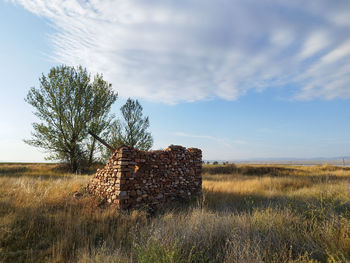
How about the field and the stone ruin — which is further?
the stone ruin

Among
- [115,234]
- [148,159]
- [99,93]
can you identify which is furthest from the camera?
[99,93]

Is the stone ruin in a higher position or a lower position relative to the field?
higher

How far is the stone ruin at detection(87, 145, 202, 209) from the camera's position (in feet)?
23.1

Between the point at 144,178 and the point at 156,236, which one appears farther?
the point at 144,178

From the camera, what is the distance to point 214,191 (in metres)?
10.7

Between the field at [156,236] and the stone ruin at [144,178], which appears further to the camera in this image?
the stone ruin at [144,178]

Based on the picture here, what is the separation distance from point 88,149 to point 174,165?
1205 centimetres

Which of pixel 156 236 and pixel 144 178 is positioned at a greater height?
pixel 144 178

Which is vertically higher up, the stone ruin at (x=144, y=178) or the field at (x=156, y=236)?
the stone ruin at (x=144, y=178)

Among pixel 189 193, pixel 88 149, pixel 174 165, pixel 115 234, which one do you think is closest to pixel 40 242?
pixel 115 234

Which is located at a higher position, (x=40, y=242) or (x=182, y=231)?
(x=182, y=231)

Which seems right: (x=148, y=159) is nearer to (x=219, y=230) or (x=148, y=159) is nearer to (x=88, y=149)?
(x=219, y=230)

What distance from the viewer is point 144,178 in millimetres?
7578

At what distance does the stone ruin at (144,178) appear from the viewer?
23.1 feet
